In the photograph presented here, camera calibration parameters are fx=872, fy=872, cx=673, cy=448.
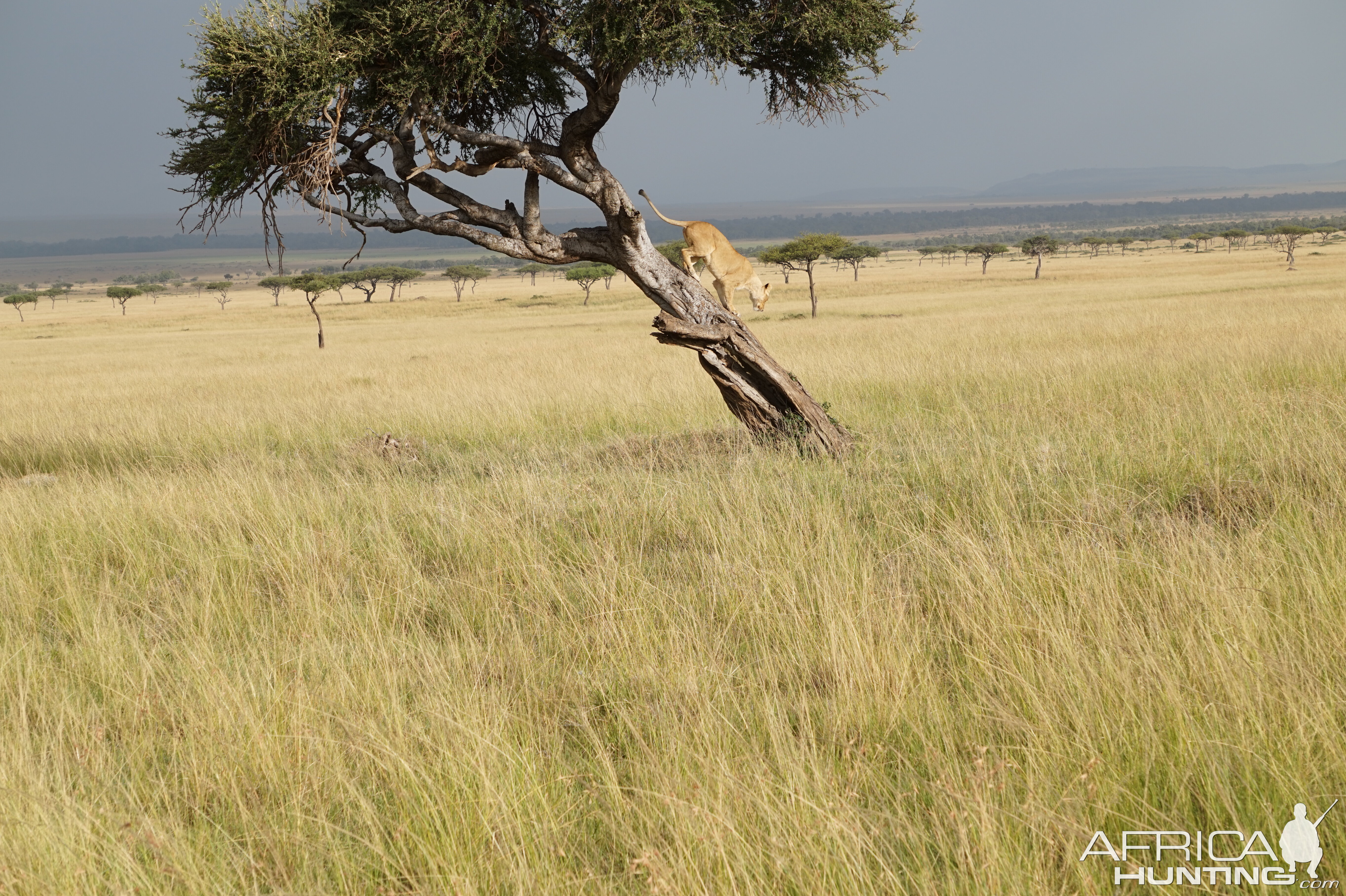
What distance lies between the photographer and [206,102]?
8000 mm

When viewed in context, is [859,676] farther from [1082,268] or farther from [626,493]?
[1082,268]

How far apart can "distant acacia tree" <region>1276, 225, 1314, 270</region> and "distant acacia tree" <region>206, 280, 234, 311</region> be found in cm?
10636

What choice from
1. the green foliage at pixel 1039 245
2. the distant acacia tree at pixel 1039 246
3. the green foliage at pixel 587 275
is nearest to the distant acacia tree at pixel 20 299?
the green foliage at pixel 587 275

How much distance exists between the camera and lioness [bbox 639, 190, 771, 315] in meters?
8.44

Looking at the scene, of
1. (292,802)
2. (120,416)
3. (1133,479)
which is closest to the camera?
(292,802)

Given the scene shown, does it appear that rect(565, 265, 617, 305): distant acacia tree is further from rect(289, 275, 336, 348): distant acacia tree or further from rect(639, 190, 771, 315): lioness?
rect(639, 190, 771, 315): lioness

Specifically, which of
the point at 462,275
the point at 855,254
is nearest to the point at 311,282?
the point at 855,254

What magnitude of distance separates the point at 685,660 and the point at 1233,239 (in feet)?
553

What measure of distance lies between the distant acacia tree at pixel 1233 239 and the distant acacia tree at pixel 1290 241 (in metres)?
5.43

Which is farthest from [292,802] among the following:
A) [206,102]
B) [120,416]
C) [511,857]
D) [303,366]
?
[303,366]

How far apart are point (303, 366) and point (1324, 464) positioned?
3061cm

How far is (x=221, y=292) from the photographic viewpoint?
137375mm
